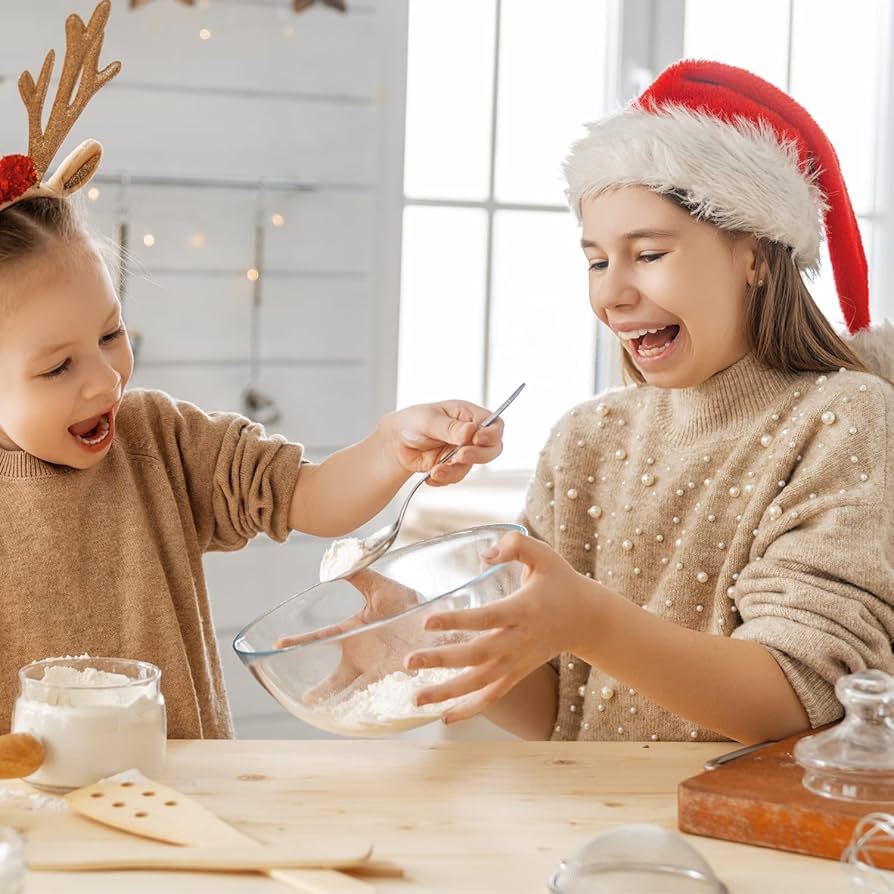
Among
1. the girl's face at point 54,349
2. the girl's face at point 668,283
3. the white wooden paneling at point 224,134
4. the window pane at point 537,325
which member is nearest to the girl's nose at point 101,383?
the girl's face at point 54,349

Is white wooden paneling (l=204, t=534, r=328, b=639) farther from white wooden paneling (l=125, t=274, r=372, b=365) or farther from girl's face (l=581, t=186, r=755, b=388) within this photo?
girl's face (l=581, t=186, r=755, b=388)

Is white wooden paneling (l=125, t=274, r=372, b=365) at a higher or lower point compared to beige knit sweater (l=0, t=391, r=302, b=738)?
higher

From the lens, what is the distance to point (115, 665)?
1.05 metres

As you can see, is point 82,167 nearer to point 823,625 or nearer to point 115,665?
point 115,665

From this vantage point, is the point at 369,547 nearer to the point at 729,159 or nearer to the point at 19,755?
the point at 19,755

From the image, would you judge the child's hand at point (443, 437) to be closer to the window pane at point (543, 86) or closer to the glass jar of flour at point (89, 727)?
the glass jar of flour at point (89, 727)

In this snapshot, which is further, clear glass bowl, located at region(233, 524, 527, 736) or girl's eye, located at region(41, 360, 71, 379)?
girl's eye, located at region(41, 360, 71, 379)

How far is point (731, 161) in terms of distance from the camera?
1.34 m

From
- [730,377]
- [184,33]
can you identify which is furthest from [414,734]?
[184,33]

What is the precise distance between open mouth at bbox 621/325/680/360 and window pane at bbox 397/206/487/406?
1.46m

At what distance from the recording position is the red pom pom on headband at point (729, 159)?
1334 millimetres

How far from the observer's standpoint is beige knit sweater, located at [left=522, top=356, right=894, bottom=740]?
45.8 inches

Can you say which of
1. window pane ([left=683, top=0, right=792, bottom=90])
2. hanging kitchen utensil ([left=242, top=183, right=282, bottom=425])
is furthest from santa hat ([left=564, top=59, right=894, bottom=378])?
window pane ([left=683, top=0, right=792, bottom=90])

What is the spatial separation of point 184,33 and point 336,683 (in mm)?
1835
